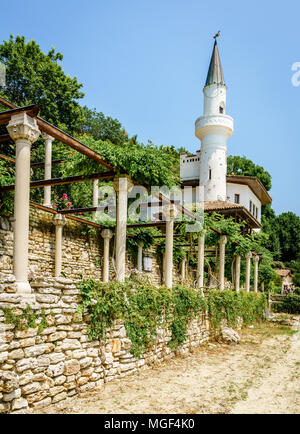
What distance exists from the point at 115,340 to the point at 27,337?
228 centimetres

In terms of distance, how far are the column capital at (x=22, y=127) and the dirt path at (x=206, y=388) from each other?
12.7 feet

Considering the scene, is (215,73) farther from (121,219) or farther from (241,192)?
(121,219)

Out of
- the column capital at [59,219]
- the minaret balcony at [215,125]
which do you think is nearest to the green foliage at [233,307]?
the column capital at [59,219]

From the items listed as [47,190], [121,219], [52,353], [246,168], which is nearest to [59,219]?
[47,190]

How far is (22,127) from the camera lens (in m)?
5.98

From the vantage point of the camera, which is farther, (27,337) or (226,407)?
(226,407)

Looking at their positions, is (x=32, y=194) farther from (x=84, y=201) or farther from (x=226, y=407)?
(x=226, y=407)

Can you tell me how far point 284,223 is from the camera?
4709 cm

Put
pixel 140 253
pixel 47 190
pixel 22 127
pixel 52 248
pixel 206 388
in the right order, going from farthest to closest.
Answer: pixel 140 253
pixel 47 190
pixel 52 248
pixel 206 388
pixel 22 127

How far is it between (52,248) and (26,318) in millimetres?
6908

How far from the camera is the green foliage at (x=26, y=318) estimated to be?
199 inches

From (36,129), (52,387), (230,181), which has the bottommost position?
(52,387)

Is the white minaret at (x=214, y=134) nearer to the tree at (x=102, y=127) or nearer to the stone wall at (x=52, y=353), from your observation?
the tree at (x=102, y=127)
